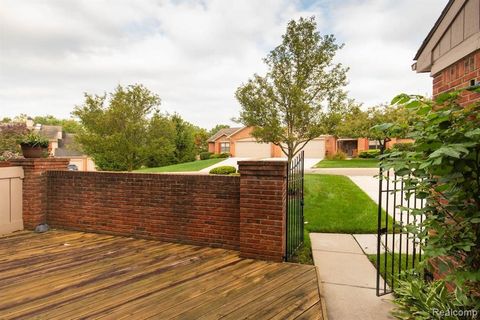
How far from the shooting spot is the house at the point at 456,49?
2219 mm

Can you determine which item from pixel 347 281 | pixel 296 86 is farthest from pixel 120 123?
pixel 347 281

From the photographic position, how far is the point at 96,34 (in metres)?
10.4

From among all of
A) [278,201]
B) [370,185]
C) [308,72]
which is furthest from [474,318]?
[370,185]

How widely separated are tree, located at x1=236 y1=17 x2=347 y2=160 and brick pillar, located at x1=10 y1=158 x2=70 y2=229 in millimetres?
6222

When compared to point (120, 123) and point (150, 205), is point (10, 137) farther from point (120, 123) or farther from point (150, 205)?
point (150, 205)

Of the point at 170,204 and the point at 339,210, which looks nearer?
the point at 170,204

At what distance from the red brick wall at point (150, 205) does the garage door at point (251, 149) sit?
29.1 m

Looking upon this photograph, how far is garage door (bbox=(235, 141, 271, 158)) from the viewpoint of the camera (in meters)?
34.9

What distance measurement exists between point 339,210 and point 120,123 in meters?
11.4

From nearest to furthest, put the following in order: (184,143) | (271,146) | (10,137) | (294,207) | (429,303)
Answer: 1. (429,303)
2. (294,207)
3. (10,137)
4. (184,143)
5. (271,146)

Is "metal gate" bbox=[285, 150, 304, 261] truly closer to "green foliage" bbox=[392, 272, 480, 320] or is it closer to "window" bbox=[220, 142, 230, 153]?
"green foliage" bbox=[392, 272, 480, 320]

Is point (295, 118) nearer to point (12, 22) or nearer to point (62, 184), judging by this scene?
point (62, 184)

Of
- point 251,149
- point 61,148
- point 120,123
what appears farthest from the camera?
point 61,148

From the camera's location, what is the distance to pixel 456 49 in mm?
2473
